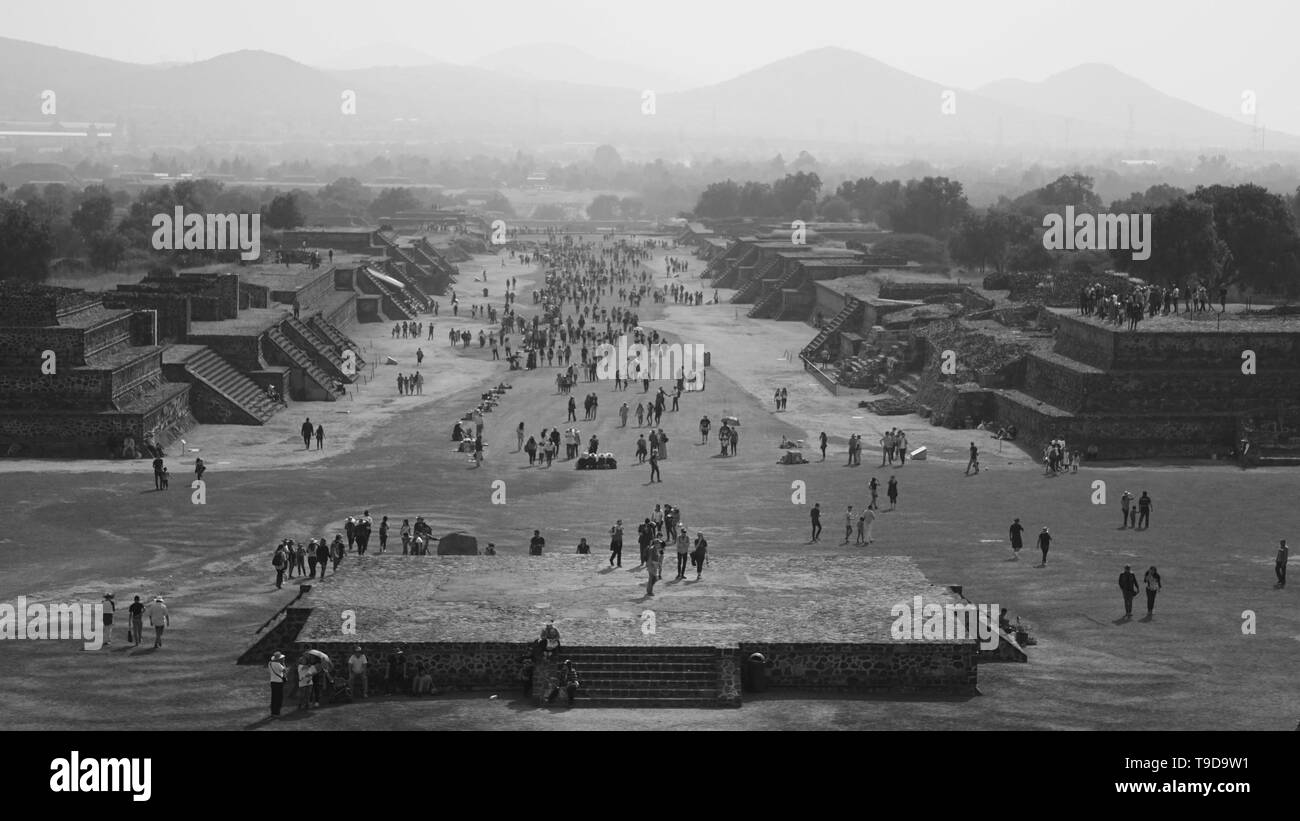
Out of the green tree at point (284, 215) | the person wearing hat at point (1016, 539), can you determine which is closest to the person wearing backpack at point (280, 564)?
the person wearing hat at point (1016, 539)

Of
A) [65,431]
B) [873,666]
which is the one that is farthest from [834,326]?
[873,666]

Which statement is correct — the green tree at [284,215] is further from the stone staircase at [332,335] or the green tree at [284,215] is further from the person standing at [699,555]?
the person standing at [699,555]

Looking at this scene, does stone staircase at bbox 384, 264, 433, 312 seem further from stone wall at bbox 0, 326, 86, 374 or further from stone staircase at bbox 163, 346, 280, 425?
stone wall at bbox 0, 326, 86, 374

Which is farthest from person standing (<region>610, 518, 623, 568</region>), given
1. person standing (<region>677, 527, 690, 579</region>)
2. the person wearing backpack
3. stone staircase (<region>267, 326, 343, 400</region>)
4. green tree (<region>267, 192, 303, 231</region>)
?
green tree (<region>267, 192, 303, 231</region>)

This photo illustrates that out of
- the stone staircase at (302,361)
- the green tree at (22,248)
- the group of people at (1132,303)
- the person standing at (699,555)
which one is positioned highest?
the green tree at (22,248)

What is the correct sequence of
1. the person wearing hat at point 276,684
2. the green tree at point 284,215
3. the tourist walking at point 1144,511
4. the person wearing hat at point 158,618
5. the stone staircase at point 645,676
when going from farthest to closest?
1. the green tree at point 284,215
2. the tourist walking at point 1144,511
3. the person wearing hat at point 158,618
4. the stone staircase at point 645,676
5. the person wearing hat at point 276,684

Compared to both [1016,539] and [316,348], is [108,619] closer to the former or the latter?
[1016,539]
